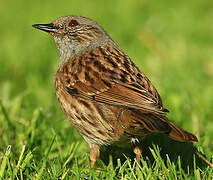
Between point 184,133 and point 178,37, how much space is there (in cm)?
617

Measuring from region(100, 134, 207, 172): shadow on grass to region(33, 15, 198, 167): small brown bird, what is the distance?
37 centimetres

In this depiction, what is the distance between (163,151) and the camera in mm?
5078

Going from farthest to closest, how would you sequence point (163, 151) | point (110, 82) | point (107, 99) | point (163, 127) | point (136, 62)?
point (136, 62)
point (163, 151)
point (110, 82)
point (107, 99)
point (163, 127)

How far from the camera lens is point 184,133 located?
390 centimetres

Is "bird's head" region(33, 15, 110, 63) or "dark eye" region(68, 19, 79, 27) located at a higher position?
"dark eye" region(68, 19, 79, 27)

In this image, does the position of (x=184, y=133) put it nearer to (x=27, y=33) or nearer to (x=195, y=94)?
(x=195, y=94)

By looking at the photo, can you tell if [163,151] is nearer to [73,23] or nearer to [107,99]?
[107,99]

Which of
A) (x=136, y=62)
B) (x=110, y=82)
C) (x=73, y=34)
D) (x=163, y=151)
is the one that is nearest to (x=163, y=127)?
(x=110, y=82)

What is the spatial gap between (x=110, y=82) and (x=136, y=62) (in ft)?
13.6

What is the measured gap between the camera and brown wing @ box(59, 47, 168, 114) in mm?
4238

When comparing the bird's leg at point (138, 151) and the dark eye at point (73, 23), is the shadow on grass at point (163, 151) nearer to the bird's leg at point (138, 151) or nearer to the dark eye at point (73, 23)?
the bird's leg at point (138, 151)

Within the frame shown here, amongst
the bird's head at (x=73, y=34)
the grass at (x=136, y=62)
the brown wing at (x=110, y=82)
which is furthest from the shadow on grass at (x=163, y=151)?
the bird's head at (x=73, y=34)

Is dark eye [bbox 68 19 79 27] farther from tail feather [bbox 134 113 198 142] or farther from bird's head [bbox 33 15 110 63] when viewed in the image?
tail feather [bbox 134 113 198 142]

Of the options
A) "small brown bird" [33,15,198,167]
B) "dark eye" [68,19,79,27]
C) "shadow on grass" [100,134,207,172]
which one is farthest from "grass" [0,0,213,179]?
"dark eye" [68,19,79,27]
